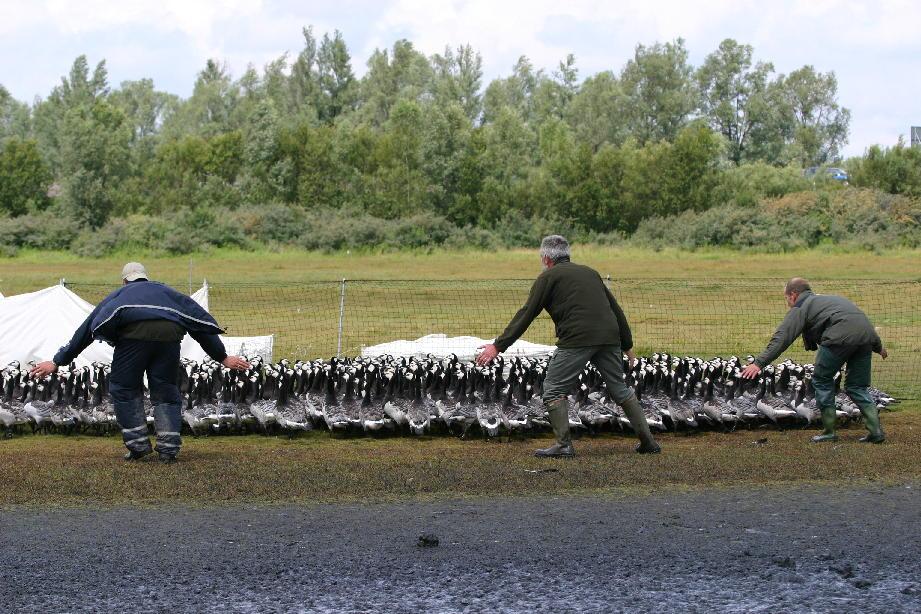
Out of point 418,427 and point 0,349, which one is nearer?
point 418,427

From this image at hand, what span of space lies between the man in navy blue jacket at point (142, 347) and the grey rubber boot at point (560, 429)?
2833 millimetres

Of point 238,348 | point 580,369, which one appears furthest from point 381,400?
point 238,348

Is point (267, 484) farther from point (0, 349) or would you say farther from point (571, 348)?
point (0, 349)

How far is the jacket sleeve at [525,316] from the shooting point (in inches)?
394

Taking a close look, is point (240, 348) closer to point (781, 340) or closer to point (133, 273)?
point (133, 273)

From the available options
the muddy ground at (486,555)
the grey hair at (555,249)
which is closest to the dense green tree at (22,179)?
the grey hair at (555,249)

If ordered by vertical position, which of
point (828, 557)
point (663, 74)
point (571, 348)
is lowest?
point (828, 557)

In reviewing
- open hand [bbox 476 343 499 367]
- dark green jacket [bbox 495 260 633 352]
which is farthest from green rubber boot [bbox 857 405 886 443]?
open hand [bbox 476 343 499 367]

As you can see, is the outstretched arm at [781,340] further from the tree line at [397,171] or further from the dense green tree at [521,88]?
the dense green tree at [521,88]

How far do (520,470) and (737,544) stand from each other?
2640 mm

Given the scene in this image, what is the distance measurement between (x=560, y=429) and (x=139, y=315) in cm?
381

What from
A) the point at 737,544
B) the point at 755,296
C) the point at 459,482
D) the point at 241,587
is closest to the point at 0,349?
the point at 459,482

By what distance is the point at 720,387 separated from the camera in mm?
12180

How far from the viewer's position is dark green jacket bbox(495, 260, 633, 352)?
10.0 meters
